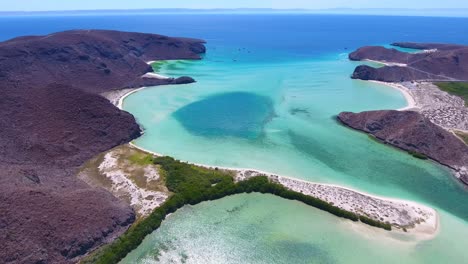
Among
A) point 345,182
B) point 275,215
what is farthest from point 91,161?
point 345,182

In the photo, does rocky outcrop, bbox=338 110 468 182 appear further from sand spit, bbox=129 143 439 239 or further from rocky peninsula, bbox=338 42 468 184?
sand spit, bbox=129 143 439 239

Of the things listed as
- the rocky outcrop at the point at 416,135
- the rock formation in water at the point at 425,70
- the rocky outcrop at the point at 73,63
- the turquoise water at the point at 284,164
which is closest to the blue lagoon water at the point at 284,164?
the turquoise water at the point at 284,164

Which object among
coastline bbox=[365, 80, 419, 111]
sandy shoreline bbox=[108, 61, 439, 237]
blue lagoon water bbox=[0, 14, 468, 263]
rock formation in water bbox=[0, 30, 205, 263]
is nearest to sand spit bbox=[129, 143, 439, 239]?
sandy shoreline bbox=[108, 61, 439, 237]

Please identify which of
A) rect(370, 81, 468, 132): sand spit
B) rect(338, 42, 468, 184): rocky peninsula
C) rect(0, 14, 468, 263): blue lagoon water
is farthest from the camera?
rect(370, 81, 468, 132): sand spit

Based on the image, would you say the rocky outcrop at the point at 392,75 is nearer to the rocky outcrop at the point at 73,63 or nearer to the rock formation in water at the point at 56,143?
the rock formation in water at the point at 56,143

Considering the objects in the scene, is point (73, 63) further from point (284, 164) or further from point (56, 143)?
point (284, 164)

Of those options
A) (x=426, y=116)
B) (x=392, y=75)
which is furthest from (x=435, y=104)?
(x=392, y=75)
